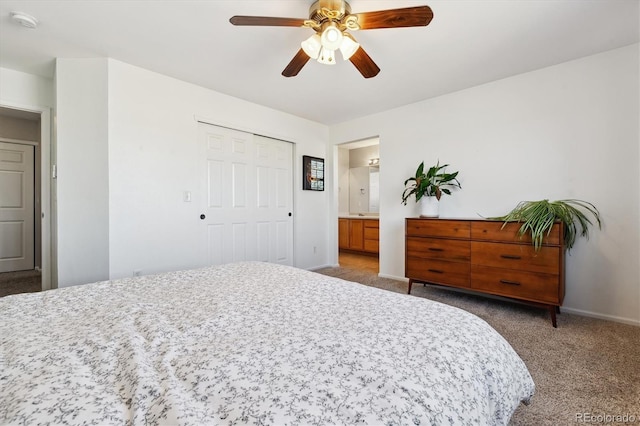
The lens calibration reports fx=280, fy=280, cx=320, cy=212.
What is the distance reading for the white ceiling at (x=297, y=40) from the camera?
1.88 meters

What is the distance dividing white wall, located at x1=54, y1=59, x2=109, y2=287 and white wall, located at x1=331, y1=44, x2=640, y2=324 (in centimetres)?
342

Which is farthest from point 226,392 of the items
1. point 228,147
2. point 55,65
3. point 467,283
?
point 55,65

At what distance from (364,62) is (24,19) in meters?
2.41

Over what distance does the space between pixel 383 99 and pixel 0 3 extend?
332cm

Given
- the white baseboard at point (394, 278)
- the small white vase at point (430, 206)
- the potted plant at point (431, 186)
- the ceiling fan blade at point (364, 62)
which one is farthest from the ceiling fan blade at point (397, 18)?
the white baseboard at point (394, 278)

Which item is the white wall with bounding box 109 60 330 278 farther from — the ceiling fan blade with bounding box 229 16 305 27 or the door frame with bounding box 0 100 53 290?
the ceiling fan blade with bounding box 229 16 305 27

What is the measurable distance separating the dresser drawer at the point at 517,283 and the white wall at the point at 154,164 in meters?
2.93

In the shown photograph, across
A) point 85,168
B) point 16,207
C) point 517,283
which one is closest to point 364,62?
point 517,283

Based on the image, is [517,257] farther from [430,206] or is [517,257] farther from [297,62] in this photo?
[297,62]

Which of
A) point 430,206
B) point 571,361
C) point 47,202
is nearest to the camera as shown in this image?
point 571,361

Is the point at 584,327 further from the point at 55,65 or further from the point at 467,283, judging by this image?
the point at 55,65

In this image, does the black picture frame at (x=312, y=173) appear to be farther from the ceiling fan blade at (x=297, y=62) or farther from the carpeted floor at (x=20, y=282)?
the carpeted floor at (x=20, y=282)

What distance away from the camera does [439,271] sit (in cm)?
292

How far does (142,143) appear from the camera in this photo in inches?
108
